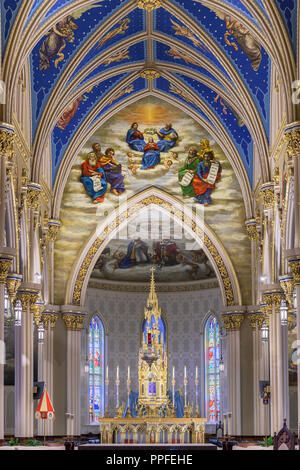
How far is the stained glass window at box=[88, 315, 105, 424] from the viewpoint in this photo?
43562mm

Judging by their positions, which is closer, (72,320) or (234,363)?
(234,363)

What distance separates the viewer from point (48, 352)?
36.4m

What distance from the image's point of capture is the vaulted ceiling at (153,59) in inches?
1004

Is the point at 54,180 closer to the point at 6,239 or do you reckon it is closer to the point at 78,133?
the point at 78,133

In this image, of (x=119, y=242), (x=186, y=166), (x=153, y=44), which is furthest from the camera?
(x=119, y=242)

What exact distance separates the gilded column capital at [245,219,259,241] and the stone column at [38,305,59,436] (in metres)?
8.28

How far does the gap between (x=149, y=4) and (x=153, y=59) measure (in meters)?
5.25

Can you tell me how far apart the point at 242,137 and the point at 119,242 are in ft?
34.3

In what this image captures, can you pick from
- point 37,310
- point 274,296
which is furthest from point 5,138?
point 274,296

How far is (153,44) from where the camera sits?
3366 centimetres

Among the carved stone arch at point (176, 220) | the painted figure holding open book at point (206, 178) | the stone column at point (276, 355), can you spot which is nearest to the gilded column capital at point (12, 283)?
the stone column at point (276, 355)

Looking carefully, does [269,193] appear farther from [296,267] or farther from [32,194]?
[32,194]

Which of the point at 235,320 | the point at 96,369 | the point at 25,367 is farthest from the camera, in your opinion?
the point at 96,369

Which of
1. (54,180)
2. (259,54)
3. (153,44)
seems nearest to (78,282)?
(54,180)
